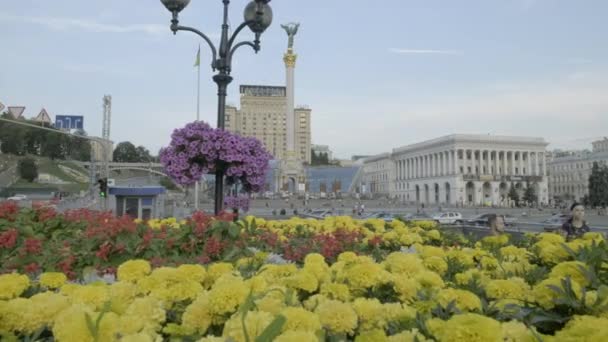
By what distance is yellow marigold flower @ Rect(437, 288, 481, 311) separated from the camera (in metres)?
2.00

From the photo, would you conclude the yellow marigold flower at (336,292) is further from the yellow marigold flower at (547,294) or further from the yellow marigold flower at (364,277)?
the yellow marigold flower at (547,294)

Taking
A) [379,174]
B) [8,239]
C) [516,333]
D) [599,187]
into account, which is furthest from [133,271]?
[379,174]

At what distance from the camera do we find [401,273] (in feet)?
8.63

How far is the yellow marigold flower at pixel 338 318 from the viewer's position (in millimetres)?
1702

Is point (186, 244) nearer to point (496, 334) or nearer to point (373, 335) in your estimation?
point (373, 335)

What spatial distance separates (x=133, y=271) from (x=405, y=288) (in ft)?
4.79

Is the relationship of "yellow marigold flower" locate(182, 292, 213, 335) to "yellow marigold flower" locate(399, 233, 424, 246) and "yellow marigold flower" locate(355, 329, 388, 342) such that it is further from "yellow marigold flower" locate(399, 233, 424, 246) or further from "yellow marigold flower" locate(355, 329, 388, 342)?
"yellow marigold flower" locate(399, 233, 424, 246)

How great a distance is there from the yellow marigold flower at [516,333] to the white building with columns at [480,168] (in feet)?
320

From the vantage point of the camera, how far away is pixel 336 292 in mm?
2186

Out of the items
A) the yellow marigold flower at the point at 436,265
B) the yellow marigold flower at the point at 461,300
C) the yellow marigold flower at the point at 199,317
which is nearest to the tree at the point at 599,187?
the yellow marigold flower at the point at 436,265

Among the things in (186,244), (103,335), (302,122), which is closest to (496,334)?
(103,335)

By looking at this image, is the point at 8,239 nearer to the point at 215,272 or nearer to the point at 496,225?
the point at 215,272

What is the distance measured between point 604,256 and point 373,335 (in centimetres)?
189

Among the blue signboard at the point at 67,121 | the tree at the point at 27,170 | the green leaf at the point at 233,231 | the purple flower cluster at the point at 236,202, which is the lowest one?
the green leaf at the point at 233,231
